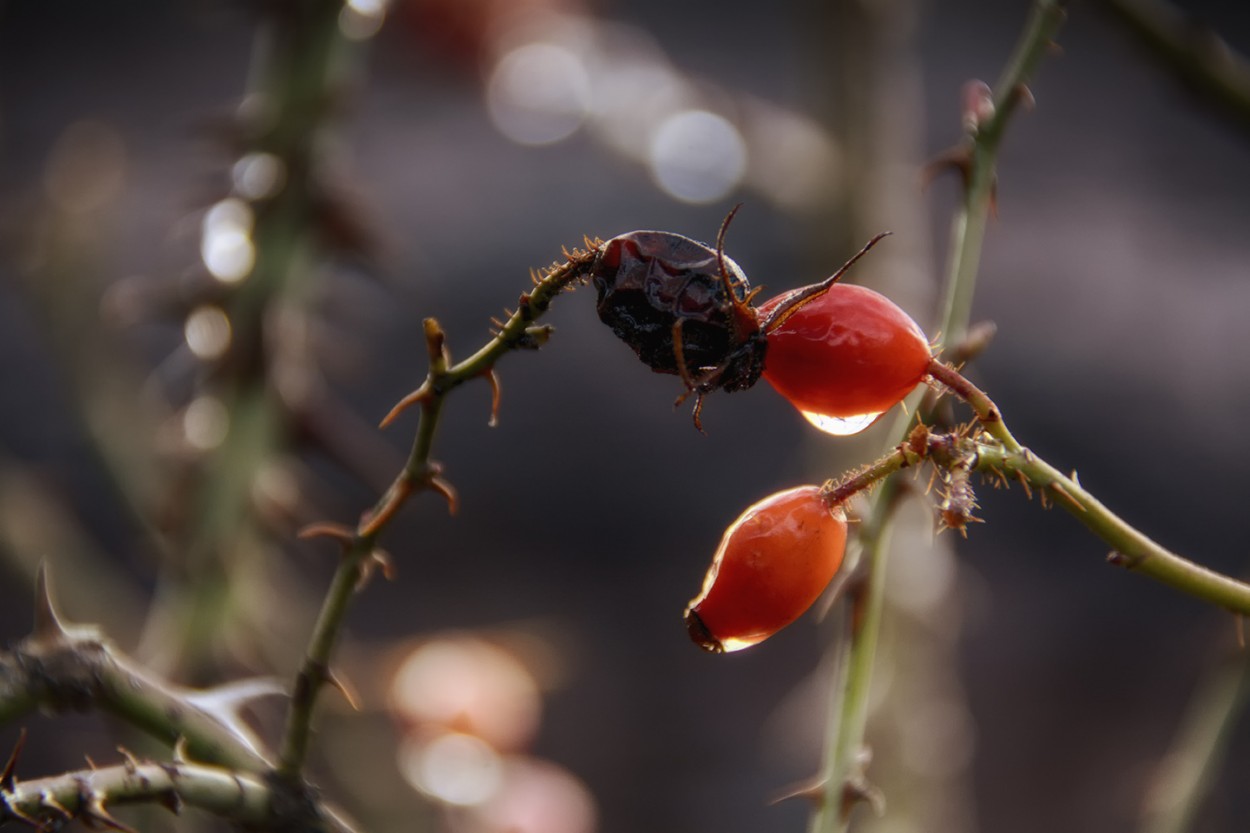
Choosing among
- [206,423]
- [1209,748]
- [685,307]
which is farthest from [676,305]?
[206,423]

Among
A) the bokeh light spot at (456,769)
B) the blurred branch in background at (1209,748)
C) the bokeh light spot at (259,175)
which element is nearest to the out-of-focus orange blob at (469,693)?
the bokeh light spot at (456,769)

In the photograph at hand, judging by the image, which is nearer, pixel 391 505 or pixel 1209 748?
pixel 391 505

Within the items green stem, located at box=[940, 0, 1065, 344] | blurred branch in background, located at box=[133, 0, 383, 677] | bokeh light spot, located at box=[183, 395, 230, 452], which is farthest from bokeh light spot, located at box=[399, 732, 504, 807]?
green stem, located at box=[940, 0, 1065, 344]

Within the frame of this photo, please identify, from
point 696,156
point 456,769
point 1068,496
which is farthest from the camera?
point 696,156

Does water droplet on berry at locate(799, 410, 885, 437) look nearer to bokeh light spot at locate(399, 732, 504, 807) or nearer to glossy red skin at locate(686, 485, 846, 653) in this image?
glossy red skin at locate(686, 485, 846, 653)

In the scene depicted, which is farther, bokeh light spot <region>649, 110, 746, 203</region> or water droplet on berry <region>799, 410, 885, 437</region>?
bokeh light spot <region>649, 110, 746, 203</region>

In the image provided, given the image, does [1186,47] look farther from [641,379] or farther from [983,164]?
[641,379]

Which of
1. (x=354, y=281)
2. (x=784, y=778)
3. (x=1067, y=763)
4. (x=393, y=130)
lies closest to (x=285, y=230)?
(x=784, y=778)
